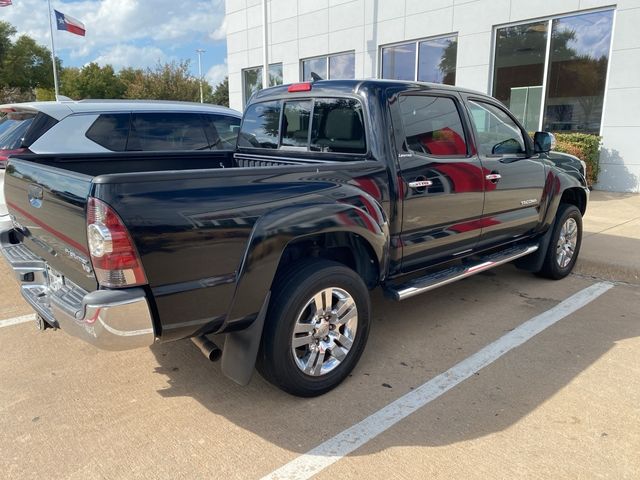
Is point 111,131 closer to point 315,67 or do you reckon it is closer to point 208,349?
point 208,349

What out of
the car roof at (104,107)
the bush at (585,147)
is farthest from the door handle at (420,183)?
the bush at (585,147)

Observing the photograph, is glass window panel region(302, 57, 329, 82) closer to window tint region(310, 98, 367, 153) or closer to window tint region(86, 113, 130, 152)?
window tint region(86, 113, 130, 152)

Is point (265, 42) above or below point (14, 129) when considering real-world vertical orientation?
above

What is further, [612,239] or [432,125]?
[612,239]

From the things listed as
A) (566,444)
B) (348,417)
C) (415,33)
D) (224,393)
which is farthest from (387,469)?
(415,33)

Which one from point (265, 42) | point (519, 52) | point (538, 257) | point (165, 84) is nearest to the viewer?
point (538, 257)

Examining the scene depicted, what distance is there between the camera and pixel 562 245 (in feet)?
17.5

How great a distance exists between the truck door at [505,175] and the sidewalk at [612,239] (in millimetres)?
1318

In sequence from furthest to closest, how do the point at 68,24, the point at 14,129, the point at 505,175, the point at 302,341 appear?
1. the point at 68,24
2. the point at 14,129
3. the point at 505,175
4. the point at 302,341

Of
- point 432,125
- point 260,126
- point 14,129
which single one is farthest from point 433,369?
point 14,129

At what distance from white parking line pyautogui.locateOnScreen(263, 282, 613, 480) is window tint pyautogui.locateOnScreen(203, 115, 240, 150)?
14.2 ft

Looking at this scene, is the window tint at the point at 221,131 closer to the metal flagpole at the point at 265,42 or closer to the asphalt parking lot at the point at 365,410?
the asphalt parking lot at the point at 365,410

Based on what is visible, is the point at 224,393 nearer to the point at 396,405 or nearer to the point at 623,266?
the point at 396,405

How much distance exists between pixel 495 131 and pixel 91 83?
183 ft
